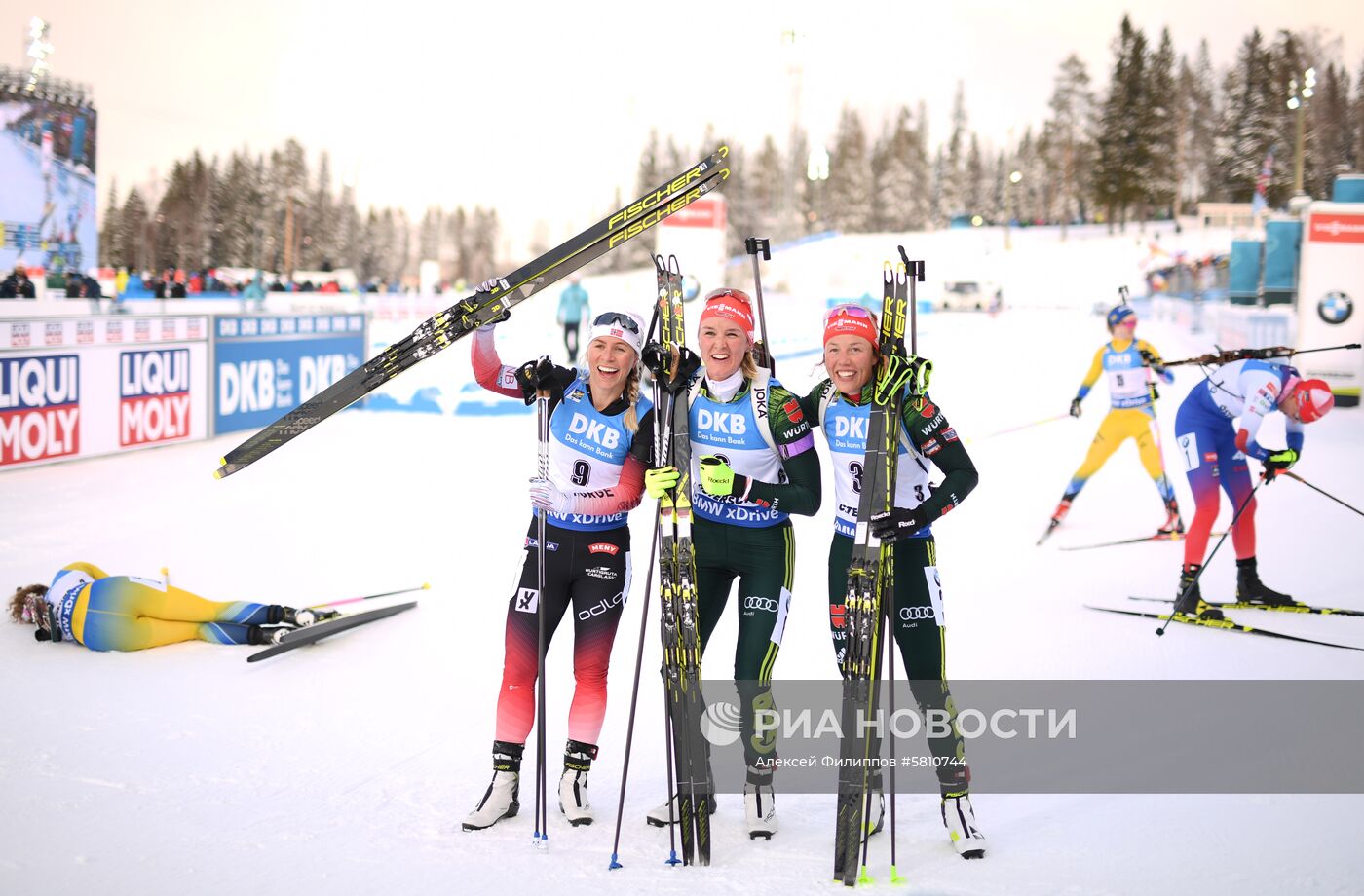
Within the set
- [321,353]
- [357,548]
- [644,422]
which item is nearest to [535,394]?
[644,422]

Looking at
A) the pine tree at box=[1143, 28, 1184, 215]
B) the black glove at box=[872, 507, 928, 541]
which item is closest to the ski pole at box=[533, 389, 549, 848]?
the black glove at box=[872, 507, 928, 541]

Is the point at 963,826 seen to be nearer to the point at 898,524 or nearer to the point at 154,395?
the point at 898,524

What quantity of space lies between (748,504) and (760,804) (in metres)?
1.05

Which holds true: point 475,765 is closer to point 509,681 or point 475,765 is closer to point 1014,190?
point 509,681

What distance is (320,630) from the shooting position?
609 centimetres

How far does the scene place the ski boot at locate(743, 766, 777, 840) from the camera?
3922 mm

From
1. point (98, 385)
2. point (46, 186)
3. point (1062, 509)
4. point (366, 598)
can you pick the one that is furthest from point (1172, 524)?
point (46, 186)

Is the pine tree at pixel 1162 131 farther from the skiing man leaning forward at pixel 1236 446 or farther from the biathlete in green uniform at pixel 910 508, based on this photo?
the biathlete in green uniform at pixel 910 508

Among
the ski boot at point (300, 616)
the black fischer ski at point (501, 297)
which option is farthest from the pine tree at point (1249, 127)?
the ski boot at point (300, 616)

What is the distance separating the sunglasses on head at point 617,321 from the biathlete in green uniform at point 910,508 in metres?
0.70

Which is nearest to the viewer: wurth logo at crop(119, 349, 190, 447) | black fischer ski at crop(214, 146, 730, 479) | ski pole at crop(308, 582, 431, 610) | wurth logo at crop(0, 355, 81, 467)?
black fischer ski at crop(214, 146, 730, 479)

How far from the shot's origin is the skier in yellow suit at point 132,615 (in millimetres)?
5871

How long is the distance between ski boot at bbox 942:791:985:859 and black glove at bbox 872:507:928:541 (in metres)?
0.95

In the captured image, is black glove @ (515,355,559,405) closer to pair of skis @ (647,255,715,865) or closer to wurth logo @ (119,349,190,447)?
pair of skis @ (647,255,715,865)
